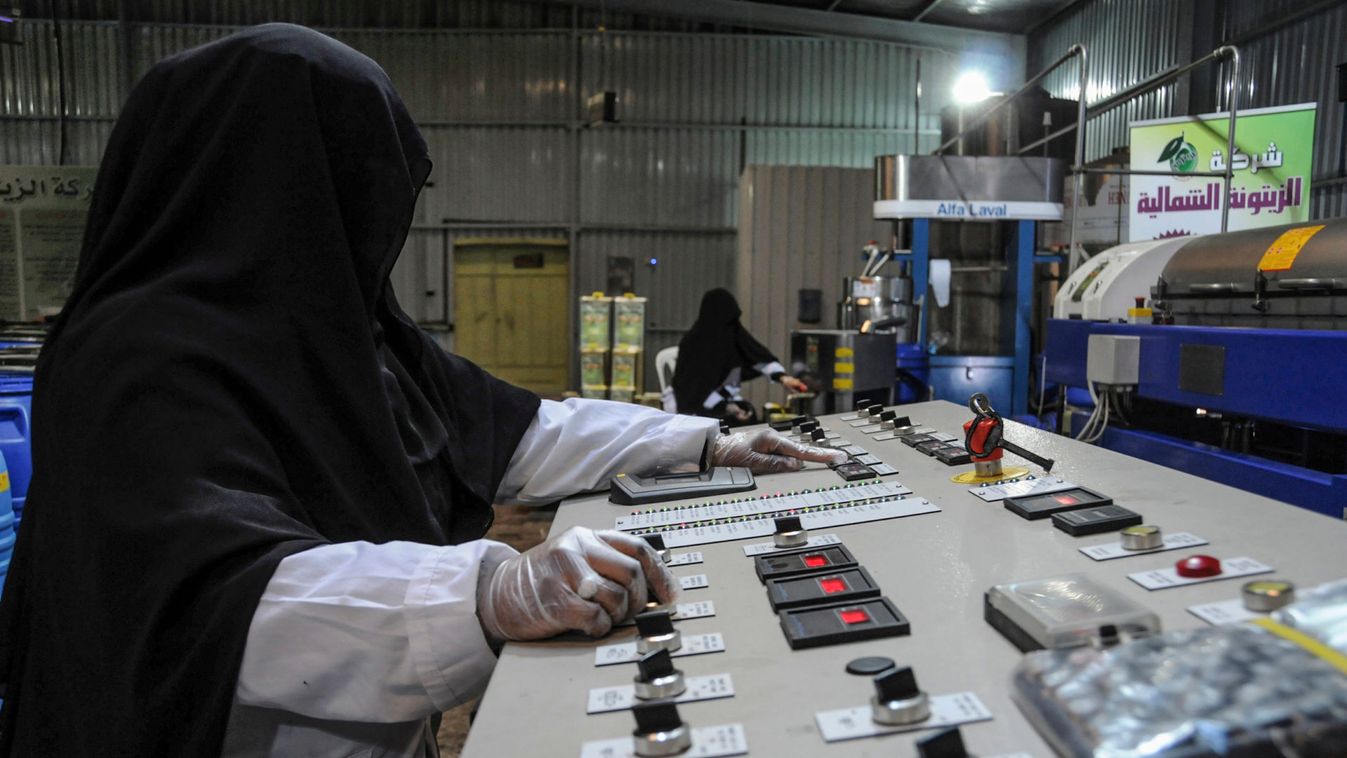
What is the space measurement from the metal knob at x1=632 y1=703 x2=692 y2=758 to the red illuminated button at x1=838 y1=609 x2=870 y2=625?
0.79ft

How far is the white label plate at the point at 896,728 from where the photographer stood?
675 mm

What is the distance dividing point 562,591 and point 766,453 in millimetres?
880

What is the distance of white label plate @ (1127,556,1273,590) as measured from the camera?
88 cm

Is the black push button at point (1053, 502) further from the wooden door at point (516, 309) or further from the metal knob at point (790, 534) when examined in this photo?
the wooden door at point (516, 309)

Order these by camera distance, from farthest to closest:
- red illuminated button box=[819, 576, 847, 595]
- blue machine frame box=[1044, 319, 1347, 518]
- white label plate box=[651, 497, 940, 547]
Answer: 1. blue machine frame box=[1044, 319, 1347, 518]
2. white label plate box=[651, 497, 940, 547]
3. red illuminated button box=[819, 576, 847, 595]

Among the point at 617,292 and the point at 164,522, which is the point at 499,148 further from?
the point at 164,522

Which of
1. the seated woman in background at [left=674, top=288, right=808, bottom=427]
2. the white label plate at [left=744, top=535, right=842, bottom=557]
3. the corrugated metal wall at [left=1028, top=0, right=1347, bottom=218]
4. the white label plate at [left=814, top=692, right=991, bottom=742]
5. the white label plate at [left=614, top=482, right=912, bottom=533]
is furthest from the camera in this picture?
the seated woman in background at [left=674, top=288, right=808, bottom=427]

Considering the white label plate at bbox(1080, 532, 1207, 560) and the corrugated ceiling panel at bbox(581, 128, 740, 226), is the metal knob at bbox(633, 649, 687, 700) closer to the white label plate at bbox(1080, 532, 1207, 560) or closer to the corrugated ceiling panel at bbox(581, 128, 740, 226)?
the white label plate at bbox(1080, 532, 1207, 560)

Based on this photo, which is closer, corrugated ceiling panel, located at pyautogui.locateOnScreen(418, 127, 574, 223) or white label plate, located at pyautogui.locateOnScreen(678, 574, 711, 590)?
white label plate, located at pyautogui.locateOnScreen(678, 574, 711, 590)

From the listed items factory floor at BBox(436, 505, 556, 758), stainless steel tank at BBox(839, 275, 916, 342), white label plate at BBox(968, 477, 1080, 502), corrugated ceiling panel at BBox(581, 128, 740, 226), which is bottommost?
factory floor at BBox(436, 505, 556, 758)

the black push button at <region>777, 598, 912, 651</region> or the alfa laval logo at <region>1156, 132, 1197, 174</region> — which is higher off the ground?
the alfa laval logo at <region>1156, 132, 1197, 174</region>

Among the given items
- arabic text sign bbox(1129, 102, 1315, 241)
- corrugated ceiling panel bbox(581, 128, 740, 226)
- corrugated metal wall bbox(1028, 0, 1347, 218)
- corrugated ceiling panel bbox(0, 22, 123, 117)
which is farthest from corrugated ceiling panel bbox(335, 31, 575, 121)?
arabic text sign bbox(1129, 102, 1315, 241)

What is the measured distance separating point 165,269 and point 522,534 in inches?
168

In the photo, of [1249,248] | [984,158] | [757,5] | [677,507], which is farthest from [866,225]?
[677,507]
